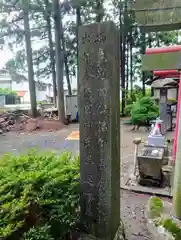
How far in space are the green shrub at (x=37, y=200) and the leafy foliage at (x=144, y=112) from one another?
7.73 m

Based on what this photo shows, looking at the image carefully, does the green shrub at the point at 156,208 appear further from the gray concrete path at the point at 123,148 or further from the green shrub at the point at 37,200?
the green shrub at the point at 37,200

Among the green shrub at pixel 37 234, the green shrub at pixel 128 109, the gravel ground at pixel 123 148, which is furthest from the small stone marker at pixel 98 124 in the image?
the green shrub at pixel 128 109

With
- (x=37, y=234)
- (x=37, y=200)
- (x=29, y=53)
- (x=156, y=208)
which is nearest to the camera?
(x=37, y=234)

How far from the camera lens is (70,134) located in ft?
30.9

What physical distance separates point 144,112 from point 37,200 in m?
8.63

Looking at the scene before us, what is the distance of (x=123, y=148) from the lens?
6.93 m

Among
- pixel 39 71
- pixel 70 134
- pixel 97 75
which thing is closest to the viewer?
pixel 97 75

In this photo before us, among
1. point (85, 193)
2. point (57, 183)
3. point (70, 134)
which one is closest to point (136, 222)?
point (85, 193)

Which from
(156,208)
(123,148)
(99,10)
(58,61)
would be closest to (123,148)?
(123,148)

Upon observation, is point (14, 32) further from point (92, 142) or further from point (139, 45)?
point (92, 142)

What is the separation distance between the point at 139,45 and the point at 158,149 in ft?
42.6

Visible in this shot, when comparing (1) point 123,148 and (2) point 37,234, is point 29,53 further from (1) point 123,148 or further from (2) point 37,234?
(2) point 37,234

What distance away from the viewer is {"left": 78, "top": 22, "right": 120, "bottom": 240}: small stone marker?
5.75 feet

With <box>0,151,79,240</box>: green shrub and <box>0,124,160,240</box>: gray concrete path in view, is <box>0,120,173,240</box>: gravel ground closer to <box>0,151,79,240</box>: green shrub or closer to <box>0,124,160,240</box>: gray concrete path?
<box>0,124,160,240</box>: gray concrete path
